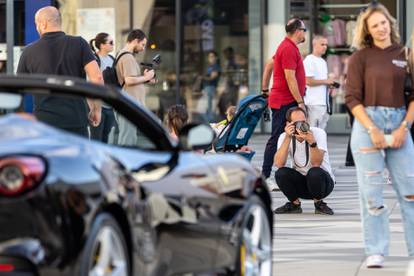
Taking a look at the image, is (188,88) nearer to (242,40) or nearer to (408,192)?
(242,40)

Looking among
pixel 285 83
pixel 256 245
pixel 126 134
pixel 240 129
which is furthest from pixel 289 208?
pixel 256 245

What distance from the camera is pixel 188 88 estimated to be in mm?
28062

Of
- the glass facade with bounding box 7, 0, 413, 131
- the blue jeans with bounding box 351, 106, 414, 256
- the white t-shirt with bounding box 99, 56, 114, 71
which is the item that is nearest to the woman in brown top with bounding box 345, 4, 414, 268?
the blue jeans with bounding box 351, 106, 414, 256

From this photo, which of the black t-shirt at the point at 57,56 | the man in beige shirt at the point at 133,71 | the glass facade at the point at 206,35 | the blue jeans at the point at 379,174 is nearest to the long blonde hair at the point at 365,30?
the blue jeans at the point at 379,174

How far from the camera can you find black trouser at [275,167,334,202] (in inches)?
502

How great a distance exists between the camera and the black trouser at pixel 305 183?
41.8 ft

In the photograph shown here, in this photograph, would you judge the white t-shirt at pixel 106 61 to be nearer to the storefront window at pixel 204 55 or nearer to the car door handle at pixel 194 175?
the car door handle at pixel 194 175

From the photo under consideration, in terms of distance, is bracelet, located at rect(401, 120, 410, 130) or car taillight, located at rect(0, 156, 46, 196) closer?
A: car taillight, located at rect(0, 156, 46, 196)

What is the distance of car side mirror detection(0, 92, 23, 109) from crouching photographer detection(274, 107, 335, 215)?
6389mm

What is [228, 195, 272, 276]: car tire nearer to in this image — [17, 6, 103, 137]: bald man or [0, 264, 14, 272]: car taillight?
[0, 264, 14, 272]: car taillight

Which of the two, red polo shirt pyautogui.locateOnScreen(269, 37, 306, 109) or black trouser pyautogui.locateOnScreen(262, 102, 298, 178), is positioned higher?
red polo shirt pyautogui.locateOnScreen(269, 37, 306, 109)

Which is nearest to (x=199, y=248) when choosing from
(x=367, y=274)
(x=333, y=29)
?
(x=367, y=274)

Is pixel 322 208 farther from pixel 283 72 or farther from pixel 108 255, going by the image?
pixel 108 255

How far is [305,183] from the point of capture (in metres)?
12.9
